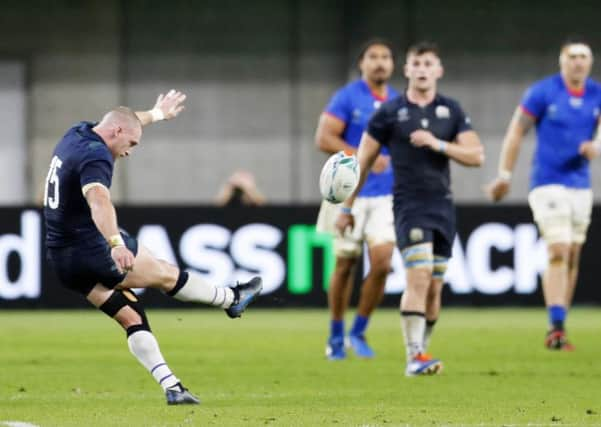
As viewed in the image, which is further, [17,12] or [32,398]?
[17,12]

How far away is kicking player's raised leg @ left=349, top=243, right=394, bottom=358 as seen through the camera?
12820 millimetres

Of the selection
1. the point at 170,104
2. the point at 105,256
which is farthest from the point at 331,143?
the point at 105,256

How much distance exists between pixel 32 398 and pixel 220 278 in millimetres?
9232

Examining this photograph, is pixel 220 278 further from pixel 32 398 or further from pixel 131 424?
pixel 131 424

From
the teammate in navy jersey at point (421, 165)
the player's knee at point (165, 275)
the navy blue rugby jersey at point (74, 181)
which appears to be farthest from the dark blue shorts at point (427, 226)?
the navy blue rugby jersey at point (74, 181)

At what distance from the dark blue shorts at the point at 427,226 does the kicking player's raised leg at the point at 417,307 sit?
0.22 feet

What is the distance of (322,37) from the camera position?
2533cm

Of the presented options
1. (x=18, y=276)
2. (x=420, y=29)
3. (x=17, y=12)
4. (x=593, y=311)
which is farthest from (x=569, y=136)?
(x=17, y=12)

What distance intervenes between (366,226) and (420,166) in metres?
1.70

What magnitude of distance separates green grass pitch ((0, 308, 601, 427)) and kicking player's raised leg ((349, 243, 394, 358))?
0.83ft

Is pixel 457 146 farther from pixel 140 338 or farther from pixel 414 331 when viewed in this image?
pixel 140 338

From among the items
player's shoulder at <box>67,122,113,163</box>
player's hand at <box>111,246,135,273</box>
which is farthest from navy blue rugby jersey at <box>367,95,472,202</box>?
player's hand at <box>111,246,135,273</box>

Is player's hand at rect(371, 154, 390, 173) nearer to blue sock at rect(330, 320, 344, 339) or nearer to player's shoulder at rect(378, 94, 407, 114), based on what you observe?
blue sock at rect(330, 320, 344, 339)

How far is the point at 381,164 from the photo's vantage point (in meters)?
13.0
